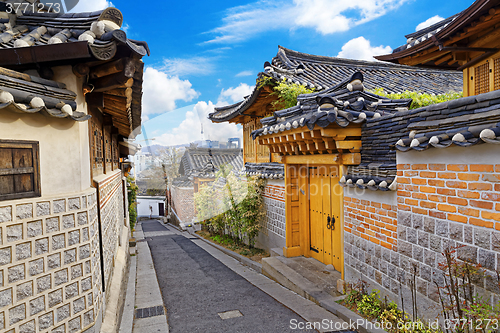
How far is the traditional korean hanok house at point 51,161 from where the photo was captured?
2.85m

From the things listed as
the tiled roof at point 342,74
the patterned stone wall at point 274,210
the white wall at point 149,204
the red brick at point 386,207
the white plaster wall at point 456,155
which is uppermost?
the tiled roof at point 342,74

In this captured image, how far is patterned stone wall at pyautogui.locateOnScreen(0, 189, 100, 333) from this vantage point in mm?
2803

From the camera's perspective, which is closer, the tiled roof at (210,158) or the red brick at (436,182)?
the red brick at (436,182)

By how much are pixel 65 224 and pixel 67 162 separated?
27.9 inches

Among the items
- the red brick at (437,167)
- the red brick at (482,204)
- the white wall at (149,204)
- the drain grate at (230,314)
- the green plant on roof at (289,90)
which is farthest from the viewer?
the white wall at (149,204)

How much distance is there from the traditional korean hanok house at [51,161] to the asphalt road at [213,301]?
2.22 metres

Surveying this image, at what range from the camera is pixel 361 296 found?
17.1 feet

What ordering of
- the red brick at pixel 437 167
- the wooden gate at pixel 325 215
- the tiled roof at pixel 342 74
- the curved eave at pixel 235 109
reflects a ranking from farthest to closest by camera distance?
1. the curved eave at pixel 235 109
2. the tiled roof at pixel 342 74
3. the wooden gate at pixel 325 215
4. the red brick at pixel 437 167

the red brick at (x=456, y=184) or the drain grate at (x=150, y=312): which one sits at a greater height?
the red brick at (x=456, y=184)

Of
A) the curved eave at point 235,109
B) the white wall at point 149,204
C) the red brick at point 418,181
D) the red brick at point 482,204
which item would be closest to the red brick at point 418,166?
the red brick at point 418,181

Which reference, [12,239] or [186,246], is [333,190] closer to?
[12,239]

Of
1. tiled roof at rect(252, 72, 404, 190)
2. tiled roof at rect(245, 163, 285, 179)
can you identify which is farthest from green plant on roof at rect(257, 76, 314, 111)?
tiled roof at rect(252, 72, 404, 190)

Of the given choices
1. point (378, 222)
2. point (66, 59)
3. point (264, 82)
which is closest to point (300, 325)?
point (378, 222)

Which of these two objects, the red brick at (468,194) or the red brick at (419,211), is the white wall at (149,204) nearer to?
the red brick at (419,211)
